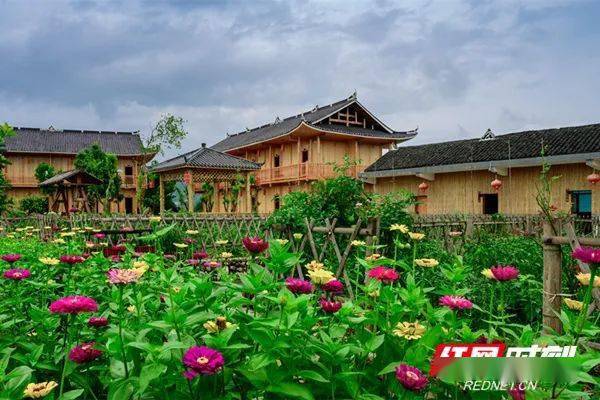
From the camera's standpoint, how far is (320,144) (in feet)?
94.4

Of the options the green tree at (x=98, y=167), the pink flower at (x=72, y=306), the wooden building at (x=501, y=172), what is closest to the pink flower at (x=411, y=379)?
the pink flower at (x=72, y=306)

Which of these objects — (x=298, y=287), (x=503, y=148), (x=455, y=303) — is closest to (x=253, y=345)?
(x=298, y=287)

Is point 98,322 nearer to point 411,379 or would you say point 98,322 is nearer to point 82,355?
point 82,355

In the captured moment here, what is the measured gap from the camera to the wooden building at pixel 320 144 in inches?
1101

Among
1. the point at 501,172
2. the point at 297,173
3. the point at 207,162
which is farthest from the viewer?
the point at 297,173

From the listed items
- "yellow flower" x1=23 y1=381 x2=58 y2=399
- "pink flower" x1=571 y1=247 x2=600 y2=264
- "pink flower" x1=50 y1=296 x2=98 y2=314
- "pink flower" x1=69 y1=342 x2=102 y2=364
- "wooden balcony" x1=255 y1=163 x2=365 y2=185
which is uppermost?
"wooden balcony" x1=255 y1=163 x2=365 y2=185

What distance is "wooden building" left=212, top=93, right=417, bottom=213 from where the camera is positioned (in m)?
28.0

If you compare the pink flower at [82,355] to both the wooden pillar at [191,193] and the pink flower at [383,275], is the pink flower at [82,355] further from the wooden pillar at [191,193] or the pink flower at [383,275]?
the wooden pillar at [191,193]

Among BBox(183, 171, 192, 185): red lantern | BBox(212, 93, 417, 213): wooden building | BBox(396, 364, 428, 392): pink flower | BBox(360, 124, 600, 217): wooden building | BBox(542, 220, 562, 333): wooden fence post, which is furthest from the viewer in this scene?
BBox(212, 93, 417, 213): wooden building

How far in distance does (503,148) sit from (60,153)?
3321cm

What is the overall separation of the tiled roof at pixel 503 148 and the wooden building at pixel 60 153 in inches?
848

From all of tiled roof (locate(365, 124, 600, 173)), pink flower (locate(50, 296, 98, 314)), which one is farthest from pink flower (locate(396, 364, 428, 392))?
tiled roof (locate(365, 124, 600, 173))

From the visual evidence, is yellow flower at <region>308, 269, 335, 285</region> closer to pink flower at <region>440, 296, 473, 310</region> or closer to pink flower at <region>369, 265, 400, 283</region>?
pink flower at <region>369, 265, 400, 283</region>

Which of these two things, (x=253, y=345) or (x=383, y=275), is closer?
(x=253, y=345)
